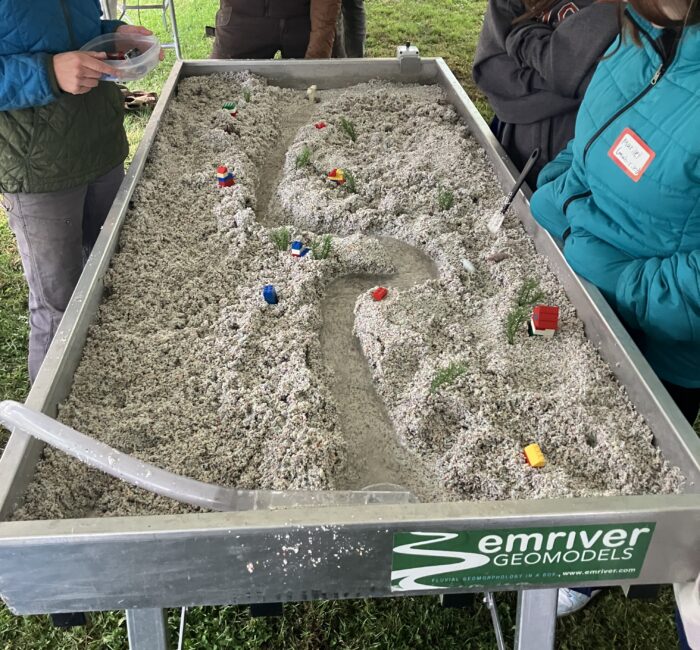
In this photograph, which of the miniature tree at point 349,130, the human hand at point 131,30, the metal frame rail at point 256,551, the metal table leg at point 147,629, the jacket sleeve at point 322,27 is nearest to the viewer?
the metal frame rail at point 256,551

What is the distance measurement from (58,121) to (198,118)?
68 cm

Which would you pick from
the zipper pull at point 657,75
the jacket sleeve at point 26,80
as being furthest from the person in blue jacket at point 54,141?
the zipper pull at point 657,75

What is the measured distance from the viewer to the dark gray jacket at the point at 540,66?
5.38 ft

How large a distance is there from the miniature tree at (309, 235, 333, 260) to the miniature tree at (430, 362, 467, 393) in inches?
20.0

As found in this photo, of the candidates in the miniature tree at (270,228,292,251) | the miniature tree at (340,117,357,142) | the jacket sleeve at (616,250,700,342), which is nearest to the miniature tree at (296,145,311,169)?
the miniature tree at (340,117,357,142)

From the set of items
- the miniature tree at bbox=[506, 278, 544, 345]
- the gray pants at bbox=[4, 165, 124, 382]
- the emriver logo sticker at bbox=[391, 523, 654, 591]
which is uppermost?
the emriver logo sticker at bbox=[391, 523, 654, 591]

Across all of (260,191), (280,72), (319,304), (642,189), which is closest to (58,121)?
(260,191)

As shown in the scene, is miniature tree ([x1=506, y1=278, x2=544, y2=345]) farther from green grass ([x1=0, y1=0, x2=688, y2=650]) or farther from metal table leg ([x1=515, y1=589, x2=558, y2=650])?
green grass ([x1=0, y1=0, x2=688, y2=650])

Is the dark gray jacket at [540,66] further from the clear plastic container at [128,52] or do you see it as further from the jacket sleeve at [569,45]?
the clear plastic container at [128,52]

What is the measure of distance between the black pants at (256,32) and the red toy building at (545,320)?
2.11 metres

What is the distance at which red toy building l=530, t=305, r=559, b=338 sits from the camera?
1396 mm

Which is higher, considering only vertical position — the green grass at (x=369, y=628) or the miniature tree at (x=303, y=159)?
the miniature tree at (x=303, y=159)

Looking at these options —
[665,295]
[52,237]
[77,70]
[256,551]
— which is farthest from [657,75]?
[52,237]

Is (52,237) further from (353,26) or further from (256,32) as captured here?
(353,26)
